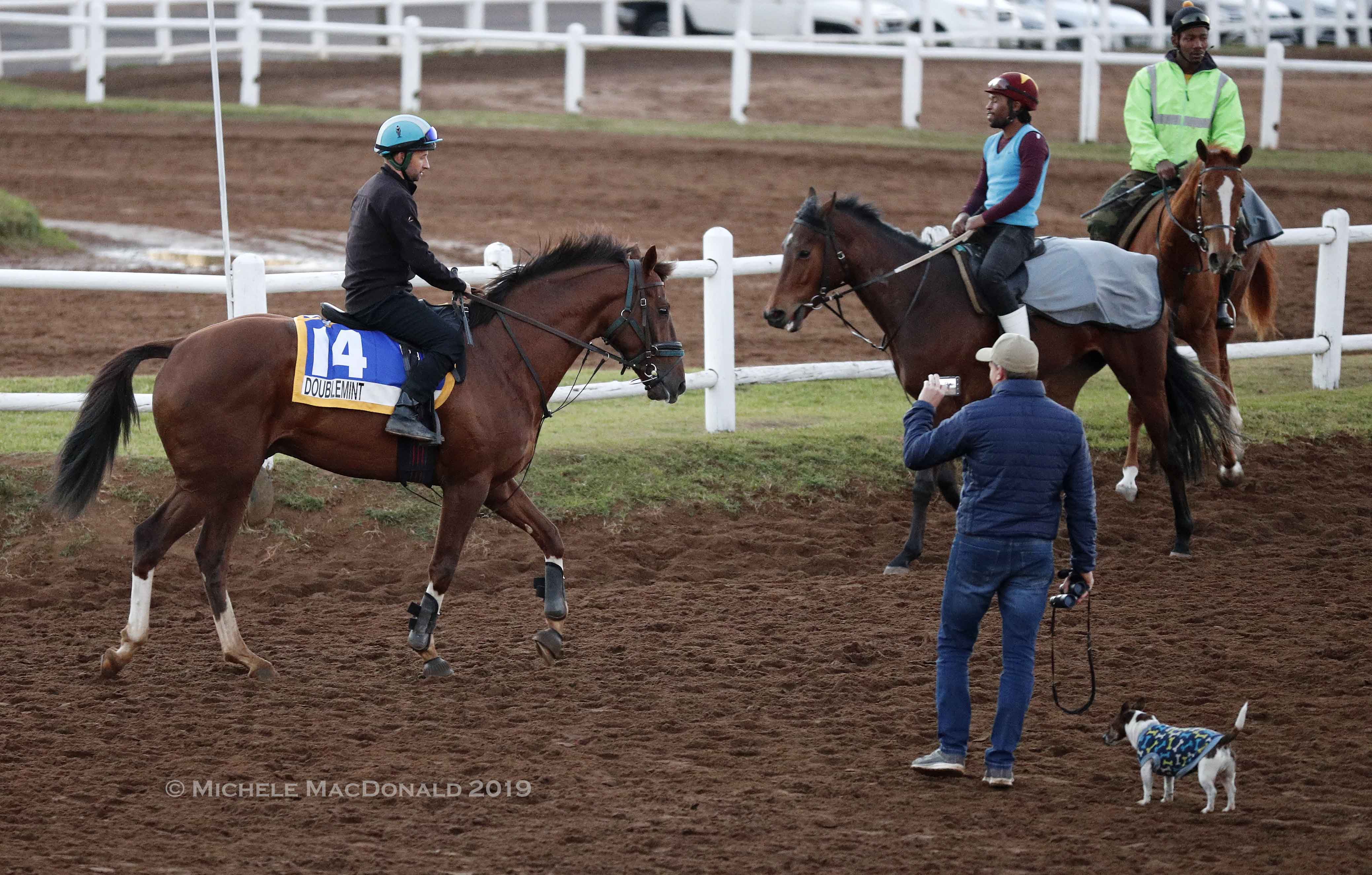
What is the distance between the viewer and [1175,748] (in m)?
5.66

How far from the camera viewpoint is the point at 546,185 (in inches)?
778

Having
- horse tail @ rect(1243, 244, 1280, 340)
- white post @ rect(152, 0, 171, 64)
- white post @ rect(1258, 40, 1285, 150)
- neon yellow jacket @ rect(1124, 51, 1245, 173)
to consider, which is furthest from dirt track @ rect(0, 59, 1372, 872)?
white post @ rect(152, 0, 171, 64)

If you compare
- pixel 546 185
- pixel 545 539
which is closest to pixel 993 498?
pixel 545 539

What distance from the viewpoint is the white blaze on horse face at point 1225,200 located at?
9.87m

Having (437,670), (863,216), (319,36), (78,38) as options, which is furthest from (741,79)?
(437,670)

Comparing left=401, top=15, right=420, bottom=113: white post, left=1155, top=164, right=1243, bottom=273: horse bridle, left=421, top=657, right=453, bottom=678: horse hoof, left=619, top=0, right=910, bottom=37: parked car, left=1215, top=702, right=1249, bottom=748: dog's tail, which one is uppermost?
left=619, top=0, right=910, bottom=37: parked car

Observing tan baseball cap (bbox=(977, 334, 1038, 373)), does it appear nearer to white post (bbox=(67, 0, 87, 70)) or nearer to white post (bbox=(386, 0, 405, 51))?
white post (bbox=(386, 0, 405, 51))

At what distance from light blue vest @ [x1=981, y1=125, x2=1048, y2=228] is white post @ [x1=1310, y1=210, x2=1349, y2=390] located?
15.3ft

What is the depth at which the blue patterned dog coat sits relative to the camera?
5.61m

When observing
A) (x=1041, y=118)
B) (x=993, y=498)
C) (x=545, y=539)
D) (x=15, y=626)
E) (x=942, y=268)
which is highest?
(x=1041, y=118)

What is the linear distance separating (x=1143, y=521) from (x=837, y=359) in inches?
164

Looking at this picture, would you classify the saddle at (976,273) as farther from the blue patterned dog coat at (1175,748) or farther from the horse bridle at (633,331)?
the blue patterned dog coat at (1175,748)

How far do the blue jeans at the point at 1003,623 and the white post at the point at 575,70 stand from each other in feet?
59.1

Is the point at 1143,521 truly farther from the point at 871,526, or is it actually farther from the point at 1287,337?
the point at 1287,337
